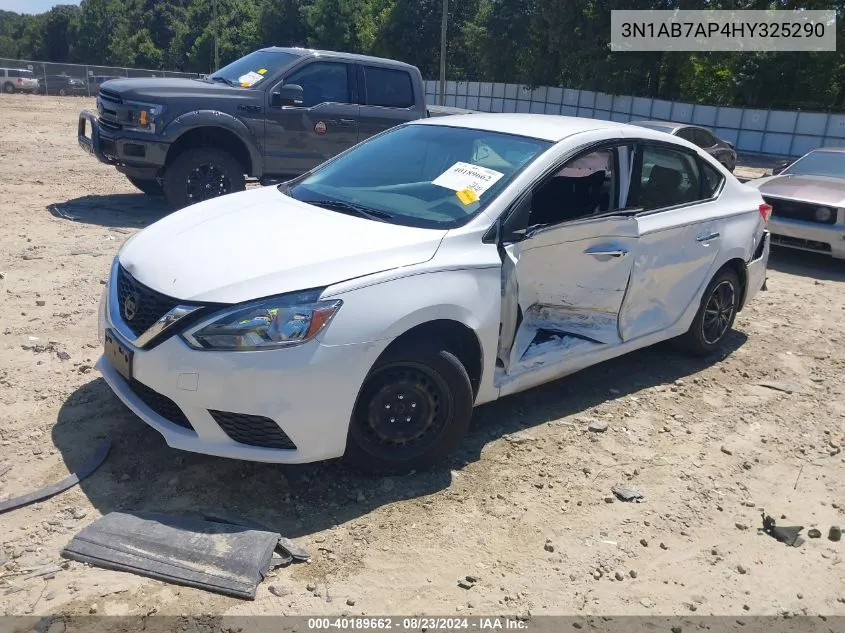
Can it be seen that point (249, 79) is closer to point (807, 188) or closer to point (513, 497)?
point (807, 188)

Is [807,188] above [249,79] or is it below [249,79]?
Answer: below

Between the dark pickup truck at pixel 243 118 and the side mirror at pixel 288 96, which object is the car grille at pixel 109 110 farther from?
the side mirror at pixel 288 96

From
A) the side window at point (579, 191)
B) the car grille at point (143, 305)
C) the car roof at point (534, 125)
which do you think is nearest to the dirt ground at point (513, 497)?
the car grille at point (143, 305)

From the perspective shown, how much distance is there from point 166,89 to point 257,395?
6416mm

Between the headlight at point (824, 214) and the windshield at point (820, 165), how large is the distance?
121 centimetres

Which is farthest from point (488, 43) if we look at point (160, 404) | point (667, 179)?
point (160, 404)

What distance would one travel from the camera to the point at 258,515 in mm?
3342

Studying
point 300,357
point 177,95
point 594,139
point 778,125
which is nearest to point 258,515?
point 300,357

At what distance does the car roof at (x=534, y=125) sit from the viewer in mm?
4398

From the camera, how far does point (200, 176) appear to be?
872 cm

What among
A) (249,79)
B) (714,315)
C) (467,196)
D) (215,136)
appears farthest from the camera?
(249,79)

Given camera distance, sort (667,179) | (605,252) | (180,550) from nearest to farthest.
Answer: (180,550)
(605,252)
(667,179)

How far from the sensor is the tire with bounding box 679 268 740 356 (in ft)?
17.5

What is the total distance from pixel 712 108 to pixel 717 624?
2928 centimetres
